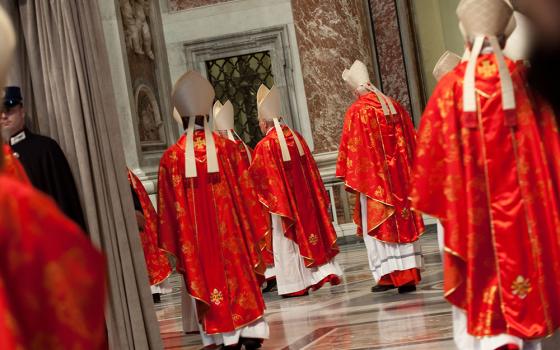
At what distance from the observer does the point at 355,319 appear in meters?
7.54

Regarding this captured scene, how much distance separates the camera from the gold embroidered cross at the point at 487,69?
4.70 meters

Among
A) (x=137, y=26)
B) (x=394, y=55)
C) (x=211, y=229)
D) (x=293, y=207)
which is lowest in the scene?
(x=293, y=207)

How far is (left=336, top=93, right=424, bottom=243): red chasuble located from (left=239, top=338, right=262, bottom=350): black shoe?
227cm

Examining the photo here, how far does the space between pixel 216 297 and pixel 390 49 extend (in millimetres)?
9623

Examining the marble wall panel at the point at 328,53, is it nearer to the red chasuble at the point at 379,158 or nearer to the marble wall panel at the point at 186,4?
the marble wall panel at the point at 186,4

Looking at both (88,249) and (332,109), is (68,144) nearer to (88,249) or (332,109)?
(88,249)

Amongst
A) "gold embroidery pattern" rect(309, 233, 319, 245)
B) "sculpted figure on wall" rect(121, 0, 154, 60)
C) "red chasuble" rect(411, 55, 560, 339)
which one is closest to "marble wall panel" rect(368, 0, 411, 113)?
"sculpted figure on wall" rect(121, 0, 154, 60)

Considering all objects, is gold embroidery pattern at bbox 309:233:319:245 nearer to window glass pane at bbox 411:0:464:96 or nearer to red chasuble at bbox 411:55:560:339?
red chasuble at bbox 411:55:560:339

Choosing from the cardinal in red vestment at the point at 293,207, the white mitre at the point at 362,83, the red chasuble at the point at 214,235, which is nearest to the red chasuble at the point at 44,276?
the red chasuble at the point at 214,235

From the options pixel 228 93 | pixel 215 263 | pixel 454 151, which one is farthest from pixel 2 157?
pixel 228 93

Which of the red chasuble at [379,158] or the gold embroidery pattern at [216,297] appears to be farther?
the red chasuble at [379,158]

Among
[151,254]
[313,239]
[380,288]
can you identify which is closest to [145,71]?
[151,254]

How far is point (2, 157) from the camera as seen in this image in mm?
2102

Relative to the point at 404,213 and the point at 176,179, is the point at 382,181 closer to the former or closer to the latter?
the point at 404,213
